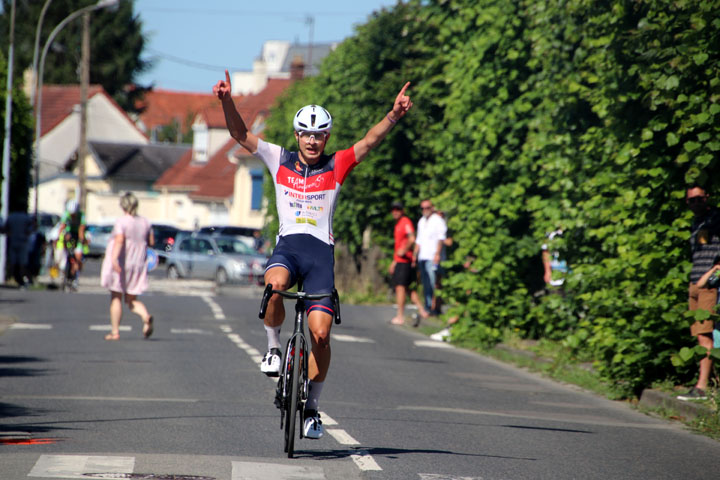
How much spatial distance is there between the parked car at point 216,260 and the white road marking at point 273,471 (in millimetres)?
27081

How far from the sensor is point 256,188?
67375mm

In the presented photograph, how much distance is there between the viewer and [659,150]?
12328 mm

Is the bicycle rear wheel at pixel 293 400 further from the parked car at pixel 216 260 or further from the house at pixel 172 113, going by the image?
the house at pixel 172 113

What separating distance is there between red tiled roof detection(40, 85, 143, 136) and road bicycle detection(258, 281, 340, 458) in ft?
240

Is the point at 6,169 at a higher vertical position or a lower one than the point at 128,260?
higher

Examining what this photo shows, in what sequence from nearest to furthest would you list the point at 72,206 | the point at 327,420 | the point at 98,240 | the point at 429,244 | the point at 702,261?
the point at 327,420 < the point at 702,261 < the point at 429,244 < the point at 72,206 < the point at 98,240

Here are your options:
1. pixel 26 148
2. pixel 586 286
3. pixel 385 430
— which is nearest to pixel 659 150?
pixel 586 286

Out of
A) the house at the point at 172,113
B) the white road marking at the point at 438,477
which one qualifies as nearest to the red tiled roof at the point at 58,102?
the house at the point at 172,113

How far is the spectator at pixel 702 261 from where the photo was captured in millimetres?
11133

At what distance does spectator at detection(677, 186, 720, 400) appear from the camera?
11133mm

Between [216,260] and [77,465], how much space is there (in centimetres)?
3104

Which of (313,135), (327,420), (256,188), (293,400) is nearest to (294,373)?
(293,400)

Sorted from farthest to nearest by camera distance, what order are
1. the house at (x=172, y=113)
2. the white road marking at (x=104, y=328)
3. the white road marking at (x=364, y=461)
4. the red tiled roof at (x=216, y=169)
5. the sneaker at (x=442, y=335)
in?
the house at (x=172, y=113)
the red tiled roof at (x=216, y=169)
the sneaker at (x=442, y=335)
the white road marking at (x=104, y=328)
the white road marking at (x=364, y=461)

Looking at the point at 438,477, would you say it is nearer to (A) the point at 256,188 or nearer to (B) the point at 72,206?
(B) the point at 72,206
